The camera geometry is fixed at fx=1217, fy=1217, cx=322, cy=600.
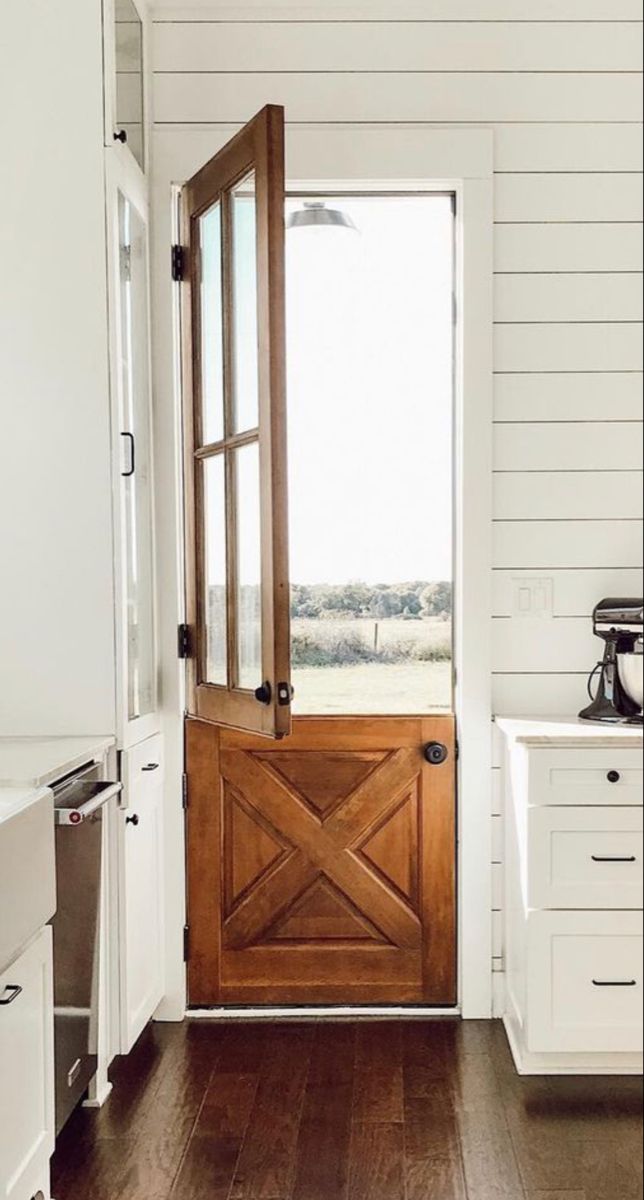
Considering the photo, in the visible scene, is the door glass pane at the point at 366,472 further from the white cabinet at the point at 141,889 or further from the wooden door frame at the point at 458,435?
the white cabinet at the point at 141,889

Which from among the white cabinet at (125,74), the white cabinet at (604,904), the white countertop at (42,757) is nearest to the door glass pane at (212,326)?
the white cabinet at (125,74)

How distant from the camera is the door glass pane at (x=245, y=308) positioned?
97.4 inches

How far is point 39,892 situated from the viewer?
1.81 meters

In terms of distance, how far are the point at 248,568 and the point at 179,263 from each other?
2.60ft

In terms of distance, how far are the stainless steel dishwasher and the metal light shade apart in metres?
1.41

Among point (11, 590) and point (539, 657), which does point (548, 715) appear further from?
point (11, 590)

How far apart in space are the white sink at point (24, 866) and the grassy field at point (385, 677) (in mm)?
1137

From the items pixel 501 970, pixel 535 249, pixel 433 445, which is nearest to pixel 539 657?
pixel 433 445

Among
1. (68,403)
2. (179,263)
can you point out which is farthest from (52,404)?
(179,263)

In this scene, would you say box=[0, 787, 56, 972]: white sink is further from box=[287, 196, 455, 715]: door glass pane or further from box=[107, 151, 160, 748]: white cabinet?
box=[287, 196, 455, 715]: door glass pane

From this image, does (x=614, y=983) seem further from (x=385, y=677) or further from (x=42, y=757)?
(x=385, y=677)

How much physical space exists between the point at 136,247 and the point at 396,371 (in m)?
0.68

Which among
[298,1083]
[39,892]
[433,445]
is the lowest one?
[298,1083]

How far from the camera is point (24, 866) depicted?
1.72 m
